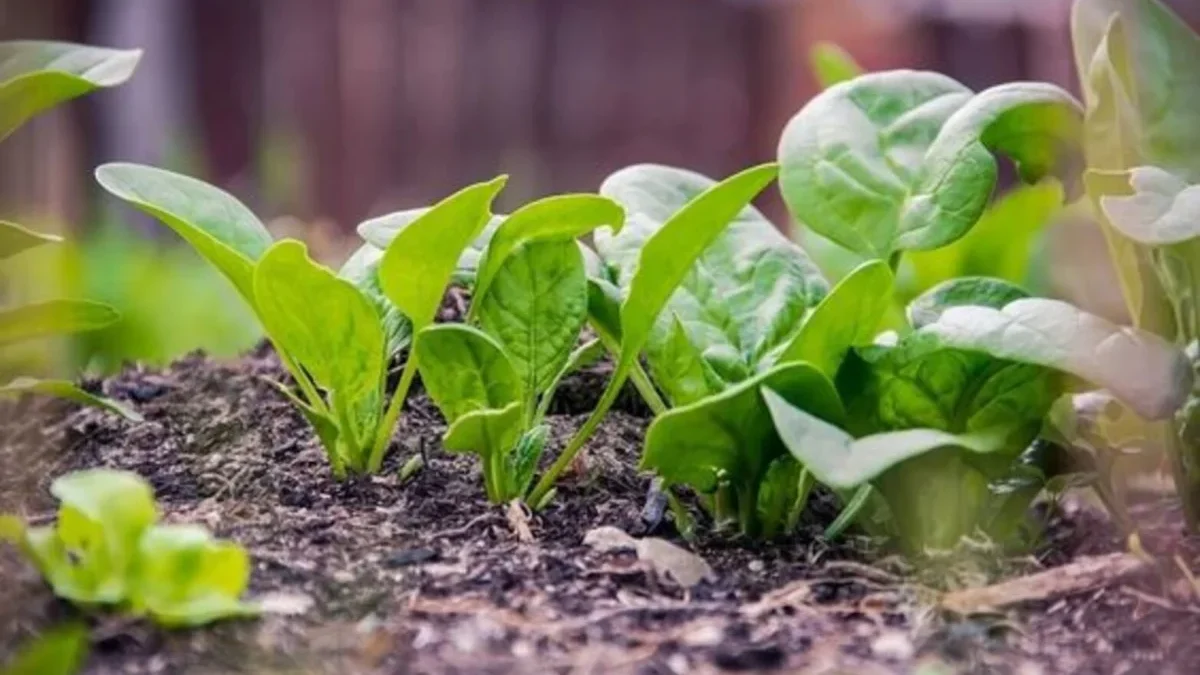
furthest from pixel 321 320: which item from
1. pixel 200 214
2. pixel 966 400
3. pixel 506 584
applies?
pixel 966 400

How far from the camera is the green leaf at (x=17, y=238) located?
106 cm

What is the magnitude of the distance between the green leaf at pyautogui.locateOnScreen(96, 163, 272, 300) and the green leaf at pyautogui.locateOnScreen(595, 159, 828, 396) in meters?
0.29

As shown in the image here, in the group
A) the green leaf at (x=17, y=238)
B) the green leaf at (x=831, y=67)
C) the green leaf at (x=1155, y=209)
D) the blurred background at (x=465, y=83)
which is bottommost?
the blurred background at (x=465, y=83)

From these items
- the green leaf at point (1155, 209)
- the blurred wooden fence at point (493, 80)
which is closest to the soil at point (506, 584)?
the green leaf at point (1155, 209)

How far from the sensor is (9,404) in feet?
4.23

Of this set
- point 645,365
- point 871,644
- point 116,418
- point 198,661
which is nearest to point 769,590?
point 871,644

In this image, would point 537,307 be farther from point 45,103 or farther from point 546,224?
point 45,103

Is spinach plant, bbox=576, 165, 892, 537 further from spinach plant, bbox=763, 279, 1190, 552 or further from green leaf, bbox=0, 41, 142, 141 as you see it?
green leaf, bbox=0, 41, 142, 141

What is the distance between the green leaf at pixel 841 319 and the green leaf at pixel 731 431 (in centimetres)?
4

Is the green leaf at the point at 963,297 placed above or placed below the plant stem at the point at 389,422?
above

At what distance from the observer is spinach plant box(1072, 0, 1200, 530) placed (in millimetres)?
1101

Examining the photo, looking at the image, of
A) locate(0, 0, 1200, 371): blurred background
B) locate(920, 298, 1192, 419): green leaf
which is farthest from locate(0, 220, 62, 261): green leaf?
locate(0, 0, 1200, 371): blurred background

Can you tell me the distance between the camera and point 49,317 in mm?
1091

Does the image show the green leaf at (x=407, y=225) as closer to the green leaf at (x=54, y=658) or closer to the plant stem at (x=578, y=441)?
the plant stem at (x=578, y=441)
